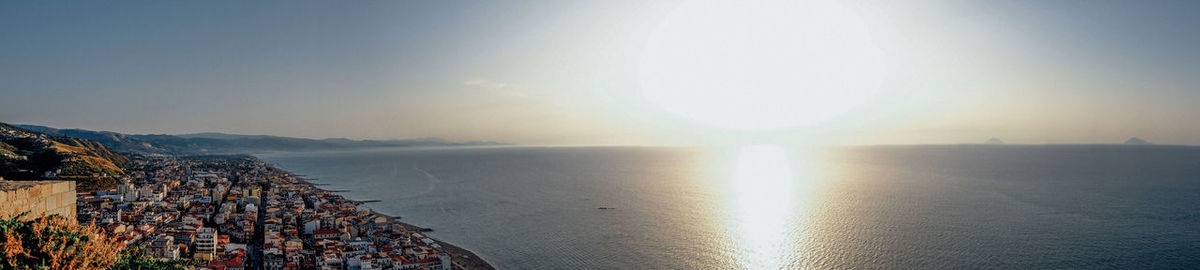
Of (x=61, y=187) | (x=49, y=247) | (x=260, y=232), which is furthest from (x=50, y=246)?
(x=260, y=232)

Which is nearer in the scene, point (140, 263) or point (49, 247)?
point (49, 247)

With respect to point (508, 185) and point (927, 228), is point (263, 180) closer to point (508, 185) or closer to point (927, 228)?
point (508, 185)

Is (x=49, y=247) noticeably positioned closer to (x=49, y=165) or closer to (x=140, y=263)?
(x=140, y=263)

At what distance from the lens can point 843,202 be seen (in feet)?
164

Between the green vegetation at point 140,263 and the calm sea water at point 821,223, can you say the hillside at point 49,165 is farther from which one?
the green vegetation at point 140,263

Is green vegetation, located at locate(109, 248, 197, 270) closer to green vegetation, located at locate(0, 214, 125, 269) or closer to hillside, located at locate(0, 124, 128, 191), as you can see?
green vegetation, located at locate(0, 214, 125, 269)

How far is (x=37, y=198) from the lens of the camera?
603cm

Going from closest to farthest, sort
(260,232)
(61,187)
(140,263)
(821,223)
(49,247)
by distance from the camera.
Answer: (49,247) < (140,263) < (61,187) < (260,232) < (821,223)

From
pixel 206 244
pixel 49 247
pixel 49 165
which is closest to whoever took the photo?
pixel 49 247

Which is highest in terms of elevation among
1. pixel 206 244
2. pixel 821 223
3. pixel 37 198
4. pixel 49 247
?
pixel 37 198

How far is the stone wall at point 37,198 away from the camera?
5508mm

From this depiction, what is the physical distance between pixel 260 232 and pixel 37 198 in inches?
1271

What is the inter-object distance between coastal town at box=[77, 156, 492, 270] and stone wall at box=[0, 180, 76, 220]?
14.9 metres

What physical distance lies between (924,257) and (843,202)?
23775 millimetres
